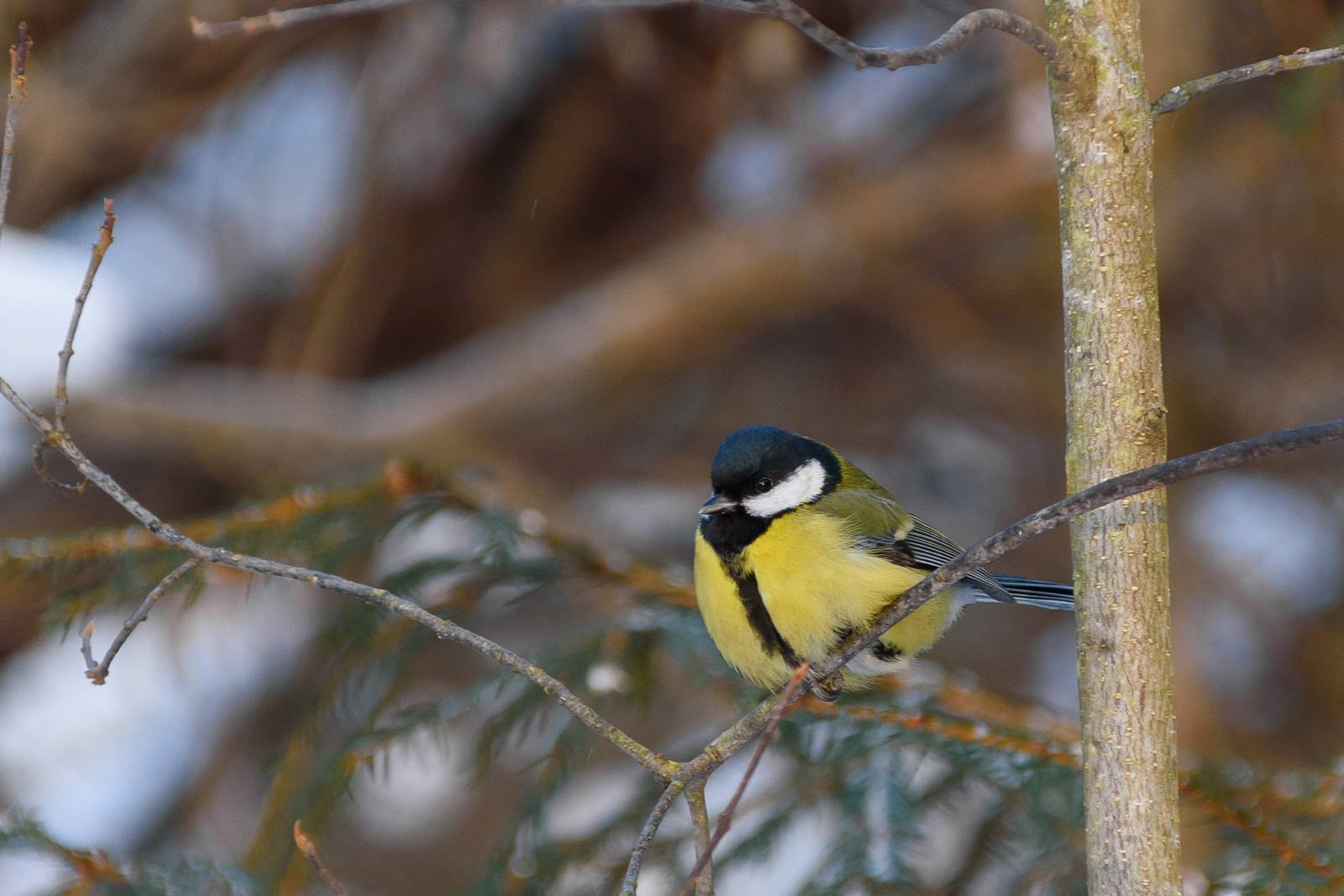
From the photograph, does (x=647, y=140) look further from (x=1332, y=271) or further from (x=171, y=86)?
(x=1332, y=271)

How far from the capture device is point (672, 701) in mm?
4336

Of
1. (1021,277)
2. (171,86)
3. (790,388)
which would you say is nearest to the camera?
(171,86)

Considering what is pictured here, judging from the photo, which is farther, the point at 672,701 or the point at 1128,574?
the point at 672,701

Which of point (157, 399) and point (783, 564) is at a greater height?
point (157, 399)

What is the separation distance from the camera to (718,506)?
2025mm

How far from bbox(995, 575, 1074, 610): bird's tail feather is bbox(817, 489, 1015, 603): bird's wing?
3 cm

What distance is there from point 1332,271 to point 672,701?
106 inches

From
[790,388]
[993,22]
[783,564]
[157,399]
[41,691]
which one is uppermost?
[790,388]

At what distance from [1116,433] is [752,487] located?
95 centimetres

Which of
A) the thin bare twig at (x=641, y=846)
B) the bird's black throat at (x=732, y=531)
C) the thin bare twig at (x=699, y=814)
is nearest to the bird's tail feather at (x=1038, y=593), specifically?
the bird's black throat at (x=732, y=531)

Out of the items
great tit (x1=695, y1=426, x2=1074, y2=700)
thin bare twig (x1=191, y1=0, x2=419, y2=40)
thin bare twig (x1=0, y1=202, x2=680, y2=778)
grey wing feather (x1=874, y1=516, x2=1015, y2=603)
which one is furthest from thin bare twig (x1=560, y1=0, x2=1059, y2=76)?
grey wing feather (x1=874, y1=516, x2=1015, y2=603)

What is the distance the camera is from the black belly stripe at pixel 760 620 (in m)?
1.91

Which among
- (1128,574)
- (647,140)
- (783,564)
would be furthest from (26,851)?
(647,140)

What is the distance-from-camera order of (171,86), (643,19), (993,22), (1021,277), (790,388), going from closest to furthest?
(993,22) → (643,19) → (171,86) → (1021,277) → (790,388)
